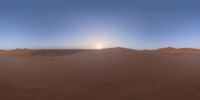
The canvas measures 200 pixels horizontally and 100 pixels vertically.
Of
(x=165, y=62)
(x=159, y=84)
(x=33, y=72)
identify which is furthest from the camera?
(x=165, y=62)

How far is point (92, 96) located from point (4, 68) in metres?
4.53

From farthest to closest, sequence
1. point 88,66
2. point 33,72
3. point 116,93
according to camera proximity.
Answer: point 88,66 → point 33,72 → point 116,93

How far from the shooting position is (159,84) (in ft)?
21.0

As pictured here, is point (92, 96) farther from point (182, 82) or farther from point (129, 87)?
point (182, 82)

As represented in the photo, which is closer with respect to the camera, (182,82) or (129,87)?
(129,87)

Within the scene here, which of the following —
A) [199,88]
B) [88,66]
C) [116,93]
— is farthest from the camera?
[88,66]

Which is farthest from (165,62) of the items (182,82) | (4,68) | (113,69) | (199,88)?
(4,68)

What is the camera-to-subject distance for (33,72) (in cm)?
803

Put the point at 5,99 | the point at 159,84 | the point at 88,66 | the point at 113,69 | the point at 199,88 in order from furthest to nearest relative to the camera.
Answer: the point at 88,66 → the point at 113,69 → the point at 159,84 → the point at 199,88 → the point at 5,99

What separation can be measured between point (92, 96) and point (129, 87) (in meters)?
1.19

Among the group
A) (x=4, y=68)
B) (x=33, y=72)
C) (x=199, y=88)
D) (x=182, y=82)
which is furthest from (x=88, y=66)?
(x=199, y=88)

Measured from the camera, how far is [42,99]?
499cm

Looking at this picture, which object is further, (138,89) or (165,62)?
(165,62)

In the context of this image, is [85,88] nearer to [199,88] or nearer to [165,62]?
[199,88]
